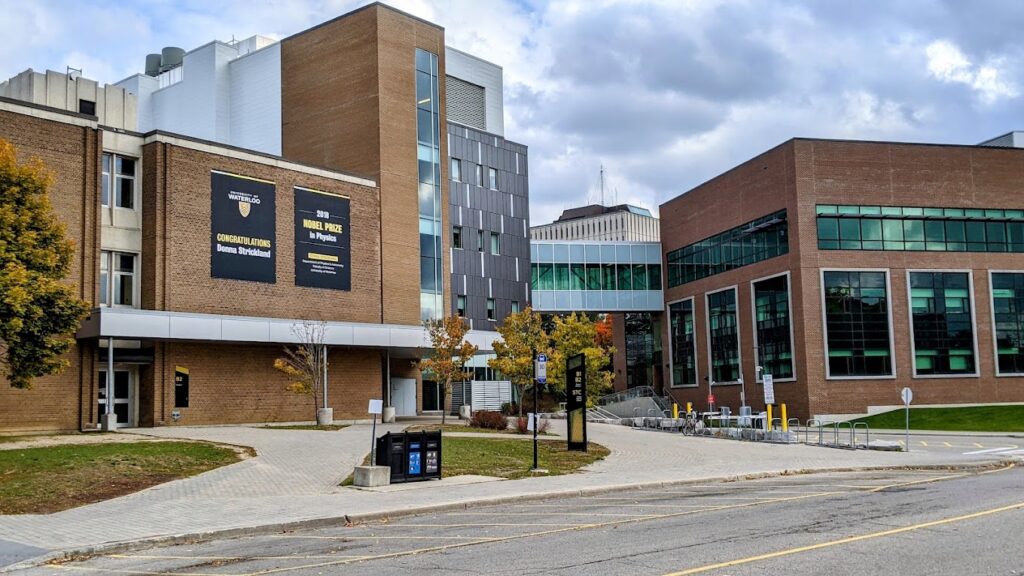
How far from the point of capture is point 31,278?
26.5 metres

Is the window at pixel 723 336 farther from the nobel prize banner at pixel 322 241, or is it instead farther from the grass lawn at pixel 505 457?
the grass lawn at pixel 505 457

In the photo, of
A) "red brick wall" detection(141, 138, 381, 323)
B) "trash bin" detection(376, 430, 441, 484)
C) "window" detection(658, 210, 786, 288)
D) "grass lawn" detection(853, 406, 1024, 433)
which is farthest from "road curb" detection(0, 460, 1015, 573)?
"window" detection(658, 210, 786, 288)

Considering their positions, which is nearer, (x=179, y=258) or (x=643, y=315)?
(x=179, y=258)

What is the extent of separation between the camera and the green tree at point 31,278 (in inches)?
1006

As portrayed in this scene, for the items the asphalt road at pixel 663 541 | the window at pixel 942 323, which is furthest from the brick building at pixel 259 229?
the window at pixel 942 323

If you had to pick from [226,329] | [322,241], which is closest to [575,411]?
[226,329]

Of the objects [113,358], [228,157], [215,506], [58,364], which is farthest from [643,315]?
[215,506]

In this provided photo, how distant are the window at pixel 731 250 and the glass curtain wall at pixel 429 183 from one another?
1923 centimetres

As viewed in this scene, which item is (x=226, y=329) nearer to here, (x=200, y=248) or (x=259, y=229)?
(x=200, y=248)

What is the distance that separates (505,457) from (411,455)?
234 inches

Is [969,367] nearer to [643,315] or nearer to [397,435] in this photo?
[643,315]

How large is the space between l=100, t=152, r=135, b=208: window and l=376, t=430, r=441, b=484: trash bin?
21.2m

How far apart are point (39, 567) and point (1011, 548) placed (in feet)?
38.0

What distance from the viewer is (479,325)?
199 ft
